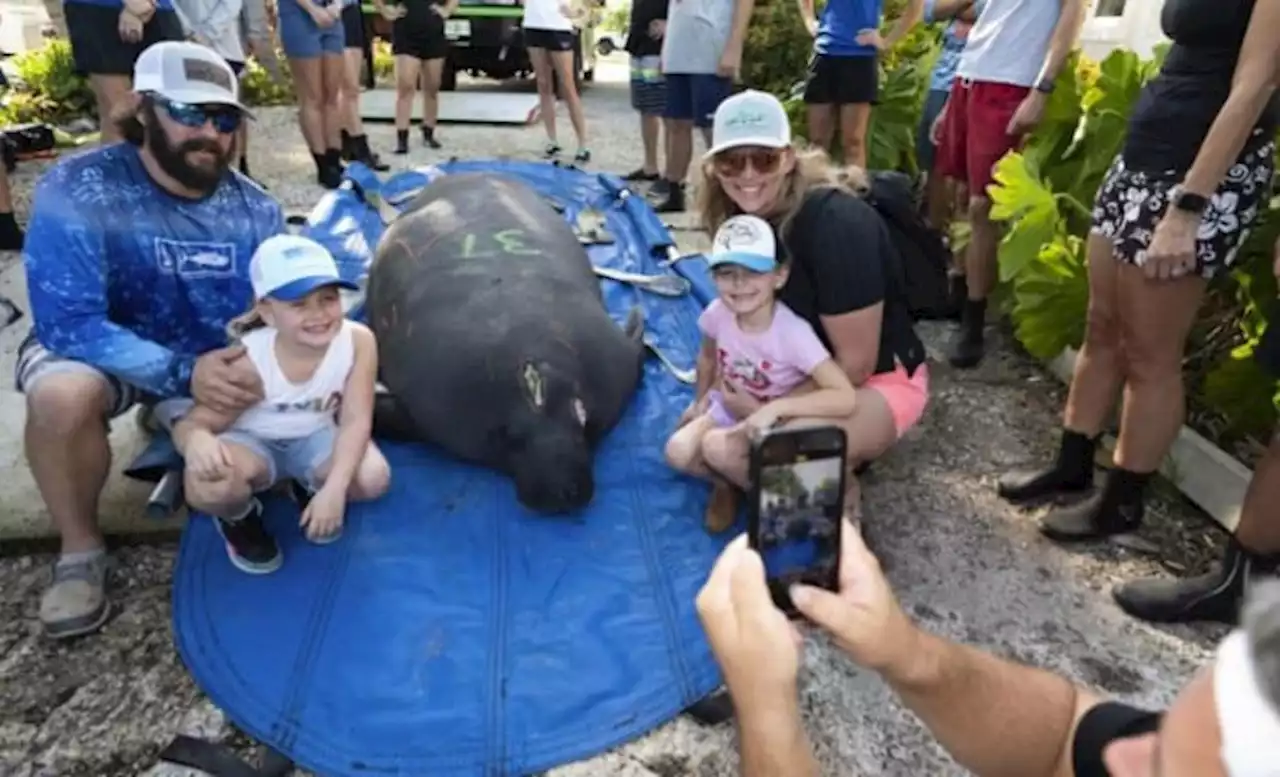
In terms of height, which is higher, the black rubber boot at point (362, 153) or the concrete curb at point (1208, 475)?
the black rubber boot at point (362, 153)

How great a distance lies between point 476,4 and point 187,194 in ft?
37.6

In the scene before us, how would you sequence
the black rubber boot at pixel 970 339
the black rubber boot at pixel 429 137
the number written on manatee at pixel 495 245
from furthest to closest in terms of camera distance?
the black rubber boot at pixel 429 137
the black rubber boot at pixel 970 339
the number written on manatee at pixel 495 245

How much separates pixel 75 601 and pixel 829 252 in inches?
99.0

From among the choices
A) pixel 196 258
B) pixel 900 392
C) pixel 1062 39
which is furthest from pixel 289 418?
pixel 1062 39

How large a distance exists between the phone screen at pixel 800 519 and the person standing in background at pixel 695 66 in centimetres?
515

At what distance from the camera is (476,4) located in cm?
1370

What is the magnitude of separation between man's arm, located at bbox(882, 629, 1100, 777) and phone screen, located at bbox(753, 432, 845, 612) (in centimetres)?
21

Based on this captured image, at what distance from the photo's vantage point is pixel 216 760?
2.47 m

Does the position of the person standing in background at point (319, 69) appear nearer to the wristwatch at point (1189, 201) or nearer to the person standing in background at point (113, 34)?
the person standing in background at point (113, 34)

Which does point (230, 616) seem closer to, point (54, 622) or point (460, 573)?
point (54, 622)

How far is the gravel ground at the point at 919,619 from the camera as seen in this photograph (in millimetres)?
2561

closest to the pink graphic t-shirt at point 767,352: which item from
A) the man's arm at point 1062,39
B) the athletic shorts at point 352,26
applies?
the man's arm at point 1062,39

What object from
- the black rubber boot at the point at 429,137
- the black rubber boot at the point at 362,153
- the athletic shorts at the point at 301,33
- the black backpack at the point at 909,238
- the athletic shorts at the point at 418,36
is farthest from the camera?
the black rubber boot at the point at 429,137

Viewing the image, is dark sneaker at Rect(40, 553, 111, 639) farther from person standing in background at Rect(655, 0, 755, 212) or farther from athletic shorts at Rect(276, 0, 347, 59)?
athletic shorts at Rect(276, 0, 347, 59)
